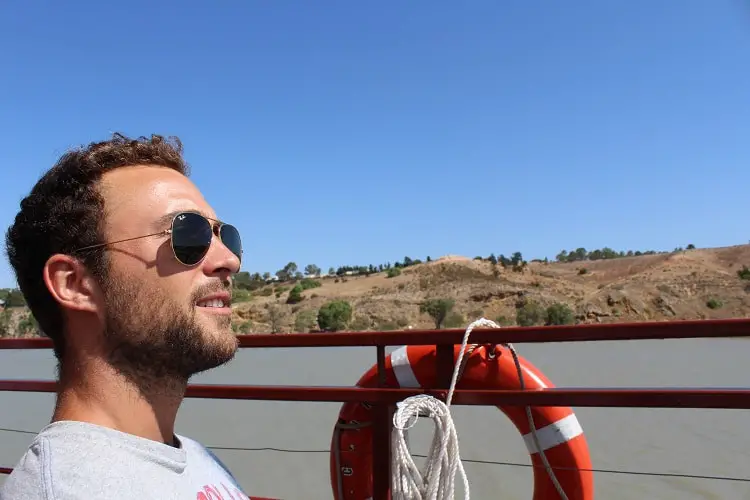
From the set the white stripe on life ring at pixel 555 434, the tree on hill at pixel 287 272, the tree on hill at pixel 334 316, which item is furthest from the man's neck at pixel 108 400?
the tree on hill at pixel 287 272

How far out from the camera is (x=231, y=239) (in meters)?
1.29

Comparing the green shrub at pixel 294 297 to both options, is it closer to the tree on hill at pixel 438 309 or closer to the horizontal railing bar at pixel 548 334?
the tree on hill at pixel 438 309

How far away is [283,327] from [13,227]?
28.8m

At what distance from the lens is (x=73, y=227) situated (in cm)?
101

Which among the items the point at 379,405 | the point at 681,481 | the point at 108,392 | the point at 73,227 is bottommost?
the point at 681,481

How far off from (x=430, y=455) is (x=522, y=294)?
106 ft

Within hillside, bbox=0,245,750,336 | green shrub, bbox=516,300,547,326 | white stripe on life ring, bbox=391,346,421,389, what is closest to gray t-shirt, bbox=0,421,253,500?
white stripe on life ring, bbox=391,346,421,389

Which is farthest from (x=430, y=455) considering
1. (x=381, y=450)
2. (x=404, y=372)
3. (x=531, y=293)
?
(x=531, y=293)

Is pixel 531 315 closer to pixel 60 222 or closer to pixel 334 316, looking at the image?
pixel 334 316

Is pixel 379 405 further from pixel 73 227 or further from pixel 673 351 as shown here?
pixel 673 351

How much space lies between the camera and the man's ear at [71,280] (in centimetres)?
99

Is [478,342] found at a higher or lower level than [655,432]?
higher

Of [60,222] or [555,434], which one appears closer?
[60,222]

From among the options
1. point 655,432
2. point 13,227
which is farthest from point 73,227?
point 655,432
